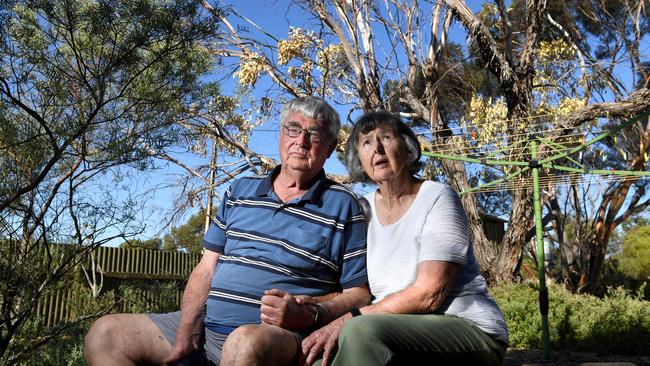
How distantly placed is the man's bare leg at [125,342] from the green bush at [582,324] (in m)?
5.24

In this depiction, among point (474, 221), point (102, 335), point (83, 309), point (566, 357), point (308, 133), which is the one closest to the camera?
point (102, 335)

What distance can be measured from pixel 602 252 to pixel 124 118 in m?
13.4

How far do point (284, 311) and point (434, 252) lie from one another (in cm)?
55

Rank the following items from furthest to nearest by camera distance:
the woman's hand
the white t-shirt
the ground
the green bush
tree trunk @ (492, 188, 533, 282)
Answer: tree trunk @ (492, 188, 533, 282), the green bush, the ground, the white t-shirt, the woman's hand

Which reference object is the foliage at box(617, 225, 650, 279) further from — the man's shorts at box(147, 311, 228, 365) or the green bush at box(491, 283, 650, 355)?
the man's shorts at box(147, 311, 228, 365)

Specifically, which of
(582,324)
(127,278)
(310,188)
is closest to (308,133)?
(310,188)

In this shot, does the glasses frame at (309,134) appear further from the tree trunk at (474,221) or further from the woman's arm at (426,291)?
the tree trunk at (474,221)

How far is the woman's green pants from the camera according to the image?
1897 mm

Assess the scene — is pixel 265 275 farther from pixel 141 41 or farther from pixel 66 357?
pixel 66 357

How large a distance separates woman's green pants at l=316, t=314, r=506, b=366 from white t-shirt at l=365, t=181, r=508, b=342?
7 cm

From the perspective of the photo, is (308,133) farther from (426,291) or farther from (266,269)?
(426,291)

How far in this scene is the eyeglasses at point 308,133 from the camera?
8.69 ft

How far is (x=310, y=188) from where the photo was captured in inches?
102

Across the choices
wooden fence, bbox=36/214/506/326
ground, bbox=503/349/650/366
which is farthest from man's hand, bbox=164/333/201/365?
ground, bbox=503/349/650/366
